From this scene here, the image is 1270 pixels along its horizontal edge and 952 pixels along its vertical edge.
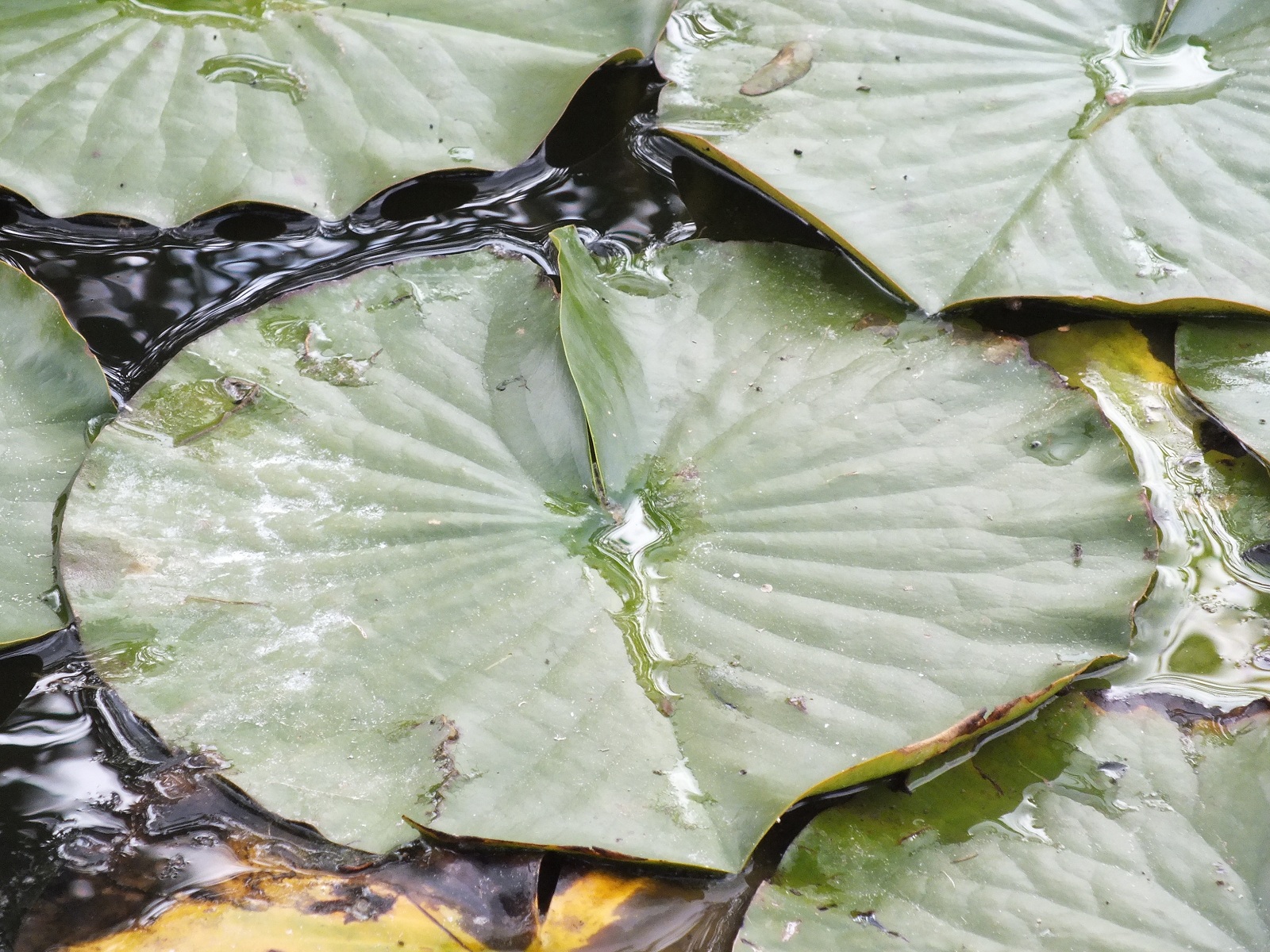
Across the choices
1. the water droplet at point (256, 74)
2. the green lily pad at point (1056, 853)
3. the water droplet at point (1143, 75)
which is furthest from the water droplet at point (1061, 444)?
the water droplet at point (256, 74)

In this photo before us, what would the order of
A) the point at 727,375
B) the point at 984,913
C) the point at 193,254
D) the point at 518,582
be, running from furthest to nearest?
the point at 193,254
the point at 727,375
the point at 518,582
the point at 984,913

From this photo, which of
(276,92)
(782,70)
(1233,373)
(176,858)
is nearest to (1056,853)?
(1233,373)

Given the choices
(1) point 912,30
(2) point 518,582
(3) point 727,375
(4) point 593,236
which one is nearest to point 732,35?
(1) point 912,30

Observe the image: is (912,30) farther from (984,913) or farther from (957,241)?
(984,913)

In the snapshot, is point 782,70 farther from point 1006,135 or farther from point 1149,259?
point 1149,259

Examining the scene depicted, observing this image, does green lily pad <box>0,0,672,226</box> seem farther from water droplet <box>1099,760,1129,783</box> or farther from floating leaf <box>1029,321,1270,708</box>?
water droplet <box>1099,760,1129,783</box>

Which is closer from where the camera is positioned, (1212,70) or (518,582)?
(518,582)

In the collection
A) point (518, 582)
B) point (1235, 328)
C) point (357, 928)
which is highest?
point (1235, 328)

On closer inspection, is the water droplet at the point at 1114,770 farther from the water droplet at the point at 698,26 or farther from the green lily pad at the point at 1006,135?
the water droplet at the point at 698,26
